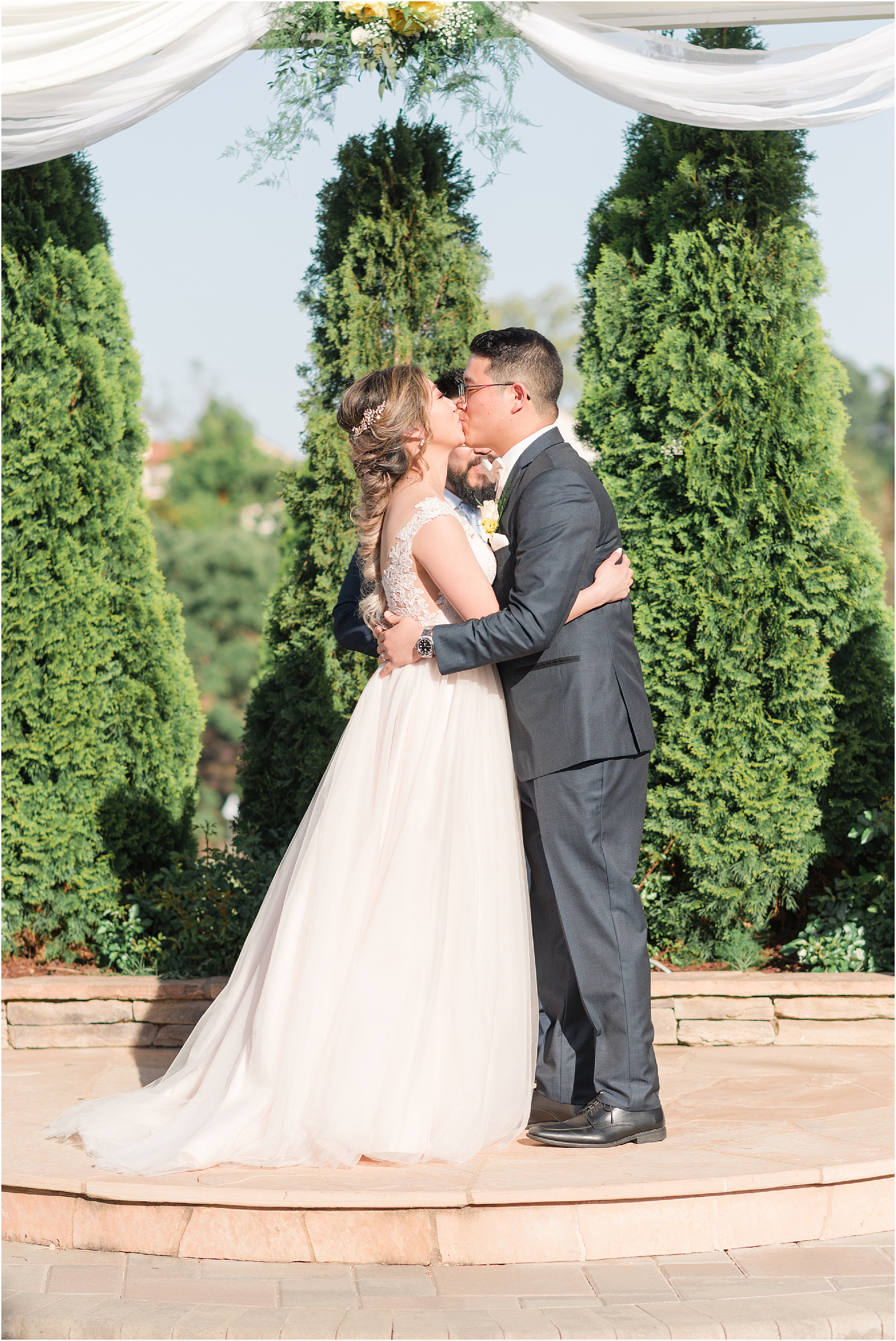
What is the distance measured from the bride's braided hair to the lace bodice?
12cm

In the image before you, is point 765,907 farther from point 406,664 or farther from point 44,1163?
point 44,1163

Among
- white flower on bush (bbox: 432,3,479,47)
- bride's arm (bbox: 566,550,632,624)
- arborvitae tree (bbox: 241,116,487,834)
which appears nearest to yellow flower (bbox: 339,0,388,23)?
white flower on bush (bbox: 432,3,479,47)

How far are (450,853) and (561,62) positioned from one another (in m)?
3.47

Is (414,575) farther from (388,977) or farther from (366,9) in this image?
(366,9)

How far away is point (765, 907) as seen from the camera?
5.14 m

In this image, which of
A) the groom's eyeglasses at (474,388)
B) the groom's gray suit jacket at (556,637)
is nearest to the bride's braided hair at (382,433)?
the groom's eyeglasses at (474,388)

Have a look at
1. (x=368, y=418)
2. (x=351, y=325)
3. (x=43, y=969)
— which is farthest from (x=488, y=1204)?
(x=351, y=325)

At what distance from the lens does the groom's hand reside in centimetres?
339

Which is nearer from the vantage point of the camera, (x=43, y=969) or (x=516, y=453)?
(x=516, y=453)

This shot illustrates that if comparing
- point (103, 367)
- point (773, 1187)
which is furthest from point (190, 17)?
point (773, 1187)

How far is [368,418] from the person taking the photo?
3447 mm

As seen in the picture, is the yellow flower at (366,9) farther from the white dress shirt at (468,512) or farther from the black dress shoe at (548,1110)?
the black dress shoe at (548,1110)

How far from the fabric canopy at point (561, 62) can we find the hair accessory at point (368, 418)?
7.30 ft

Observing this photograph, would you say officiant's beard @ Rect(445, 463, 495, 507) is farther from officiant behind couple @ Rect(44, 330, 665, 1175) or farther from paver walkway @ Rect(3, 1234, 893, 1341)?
paver walkway @ Rect(3, 1234, 893, 1341)
